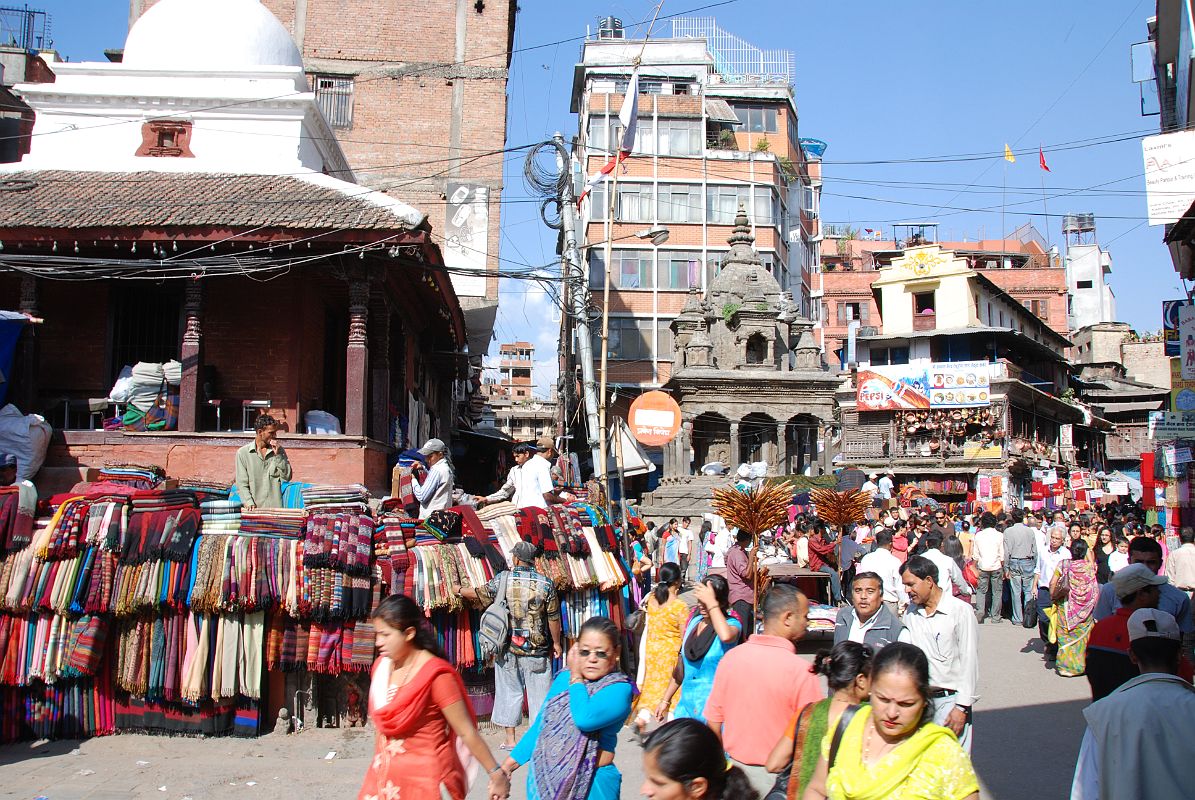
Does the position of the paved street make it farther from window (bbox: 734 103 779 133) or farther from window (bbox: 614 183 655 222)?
window (bbox: 734 103 779 133)

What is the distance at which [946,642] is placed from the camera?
5328mm

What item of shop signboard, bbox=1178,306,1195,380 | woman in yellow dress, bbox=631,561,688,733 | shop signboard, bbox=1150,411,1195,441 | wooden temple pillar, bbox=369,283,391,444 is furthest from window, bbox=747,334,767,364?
woman in yellow dress, bbox=631,561,688,733

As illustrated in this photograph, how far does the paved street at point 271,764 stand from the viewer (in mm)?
6902

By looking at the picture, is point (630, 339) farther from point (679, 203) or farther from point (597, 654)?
point (597, 654)

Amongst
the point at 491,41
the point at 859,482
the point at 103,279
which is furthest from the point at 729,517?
the point at 491,41

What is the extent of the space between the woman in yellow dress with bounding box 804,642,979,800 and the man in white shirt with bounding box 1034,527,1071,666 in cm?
970

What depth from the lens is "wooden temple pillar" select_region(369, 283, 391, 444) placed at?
1422cm

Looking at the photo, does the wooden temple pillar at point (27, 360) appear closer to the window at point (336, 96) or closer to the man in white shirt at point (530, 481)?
the man in white shirt at point (530, 481)

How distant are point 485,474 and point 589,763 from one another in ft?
103

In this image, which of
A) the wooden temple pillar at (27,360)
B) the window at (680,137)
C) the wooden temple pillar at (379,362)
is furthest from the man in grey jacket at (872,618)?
the window at (680,137)

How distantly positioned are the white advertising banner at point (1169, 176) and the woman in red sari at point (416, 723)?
13434mm

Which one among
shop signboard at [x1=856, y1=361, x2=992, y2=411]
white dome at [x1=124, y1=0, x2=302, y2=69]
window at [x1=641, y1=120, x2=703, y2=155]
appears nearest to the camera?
white dome at [x1=124, y1=0, x2=302, y2=69]

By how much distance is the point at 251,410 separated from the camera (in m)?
13.7

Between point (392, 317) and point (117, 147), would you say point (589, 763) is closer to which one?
point (392, 317)
